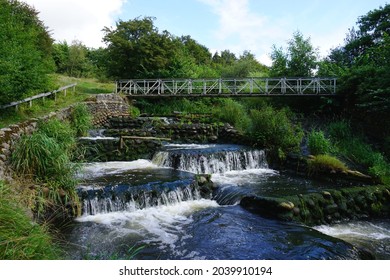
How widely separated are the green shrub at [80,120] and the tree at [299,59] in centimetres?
1196

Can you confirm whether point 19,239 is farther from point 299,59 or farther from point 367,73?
point 299,59

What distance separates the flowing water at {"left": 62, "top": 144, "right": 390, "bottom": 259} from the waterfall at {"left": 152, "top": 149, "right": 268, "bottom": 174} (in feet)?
1.17

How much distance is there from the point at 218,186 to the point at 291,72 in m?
12.7

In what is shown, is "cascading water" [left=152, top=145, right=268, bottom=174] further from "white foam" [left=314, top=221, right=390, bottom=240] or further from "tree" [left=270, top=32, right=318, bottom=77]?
"tree" [left=270, top=32, right=318, bottom=77]

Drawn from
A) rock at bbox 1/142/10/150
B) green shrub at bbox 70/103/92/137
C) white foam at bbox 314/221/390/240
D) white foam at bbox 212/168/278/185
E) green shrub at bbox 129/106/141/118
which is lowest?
A: white foam at bbox 314/221/390/240

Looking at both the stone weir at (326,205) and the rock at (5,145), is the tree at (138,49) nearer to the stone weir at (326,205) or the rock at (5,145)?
the rock at (5,145)

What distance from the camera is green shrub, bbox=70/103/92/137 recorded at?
10.3 metres

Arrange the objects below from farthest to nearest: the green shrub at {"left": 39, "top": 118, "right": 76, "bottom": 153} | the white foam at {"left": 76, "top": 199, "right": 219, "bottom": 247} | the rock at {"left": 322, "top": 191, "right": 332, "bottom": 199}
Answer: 1. the green shrub at {"left": 39, "top": 118, "right": 76, "bottom": 153}
2. the rock at {"left": 322, "top": 191, "right": 332, "bottom": 199}
3. the white foam at {"left": 76, "top": 199, "right": 219, "bottom": 247}

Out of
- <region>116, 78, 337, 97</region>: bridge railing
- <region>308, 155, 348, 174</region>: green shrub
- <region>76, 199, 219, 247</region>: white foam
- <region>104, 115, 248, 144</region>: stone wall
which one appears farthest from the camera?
<region>116, 78, 337, 97</region>: bridge railing

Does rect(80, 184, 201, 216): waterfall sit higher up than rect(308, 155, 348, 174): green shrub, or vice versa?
rect(308, 155, 348, 174): green shrub

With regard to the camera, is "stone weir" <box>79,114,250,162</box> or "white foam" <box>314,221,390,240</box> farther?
"stone weir" <box>79,114,250,162</box>

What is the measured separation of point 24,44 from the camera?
→ 29.0 feet

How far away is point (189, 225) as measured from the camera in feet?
17.0

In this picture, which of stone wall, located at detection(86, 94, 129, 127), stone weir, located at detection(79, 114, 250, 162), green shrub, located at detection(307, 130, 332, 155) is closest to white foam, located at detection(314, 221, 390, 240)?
green shrub, located at detection(307, 130, 332, 155)
